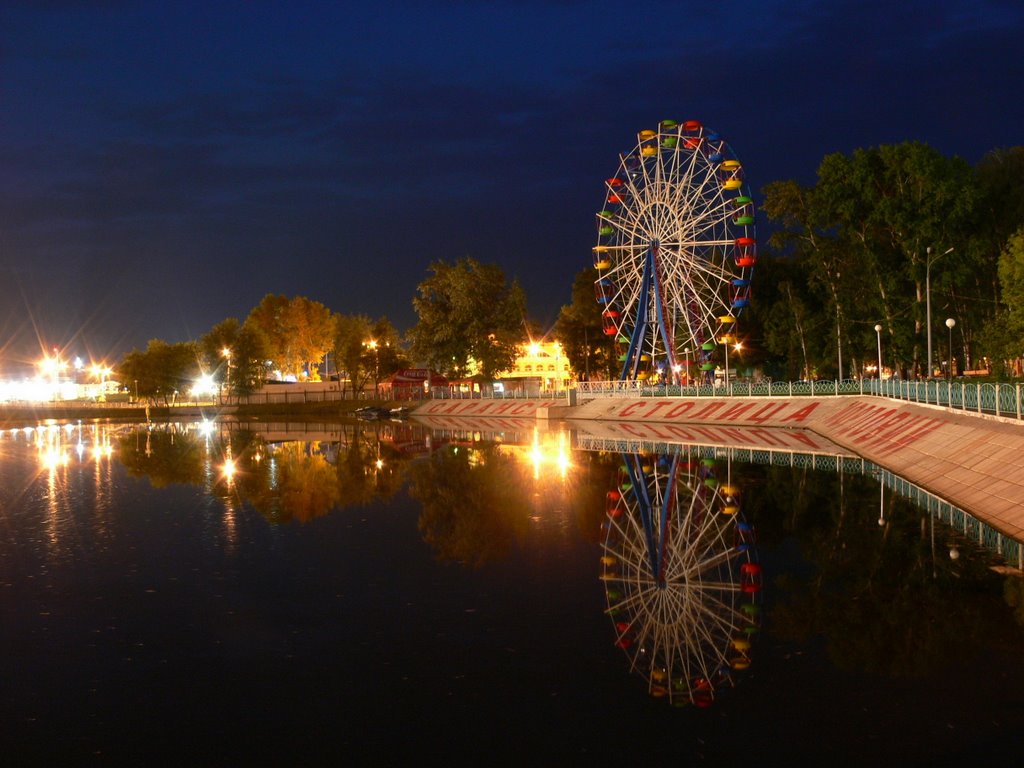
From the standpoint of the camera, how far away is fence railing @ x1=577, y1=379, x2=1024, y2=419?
999 inches

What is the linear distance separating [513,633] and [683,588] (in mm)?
3195

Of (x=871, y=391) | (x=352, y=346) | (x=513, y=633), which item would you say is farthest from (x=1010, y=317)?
(x=352, y=346)

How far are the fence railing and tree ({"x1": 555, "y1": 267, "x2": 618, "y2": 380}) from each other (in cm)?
2441

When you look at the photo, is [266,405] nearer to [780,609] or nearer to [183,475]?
[183,475]

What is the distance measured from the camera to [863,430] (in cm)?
3691

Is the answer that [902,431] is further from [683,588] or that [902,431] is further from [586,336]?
[586,336]

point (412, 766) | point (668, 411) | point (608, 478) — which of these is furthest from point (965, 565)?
point (668, 411)

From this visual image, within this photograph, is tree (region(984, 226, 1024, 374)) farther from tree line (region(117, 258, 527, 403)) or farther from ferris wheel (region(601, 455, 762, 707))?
tree line (region(117, 258, 527, 403))

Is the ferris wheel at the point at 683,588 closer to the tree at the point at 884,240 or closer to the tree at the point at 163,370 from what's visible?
the tree at the point at 884,240

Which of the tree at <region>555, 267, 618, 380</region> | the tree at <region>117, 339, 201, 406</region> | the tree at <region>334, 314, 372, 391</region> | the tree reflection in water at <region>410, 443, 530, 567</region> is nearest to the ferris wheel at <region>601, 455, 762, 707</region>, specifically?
the tree reflection in water at <region>410, 443, 530, 567</region>

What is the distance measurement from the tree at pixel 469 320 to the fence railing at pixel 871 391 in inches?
945

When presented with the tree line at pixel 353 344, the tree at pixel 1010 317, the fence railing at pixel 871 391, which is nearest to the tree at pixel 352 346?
the tree line at pixel 353 344

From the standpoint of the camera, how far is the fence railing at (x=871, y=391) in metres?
25.4

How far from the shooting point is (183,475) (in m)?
32.8
